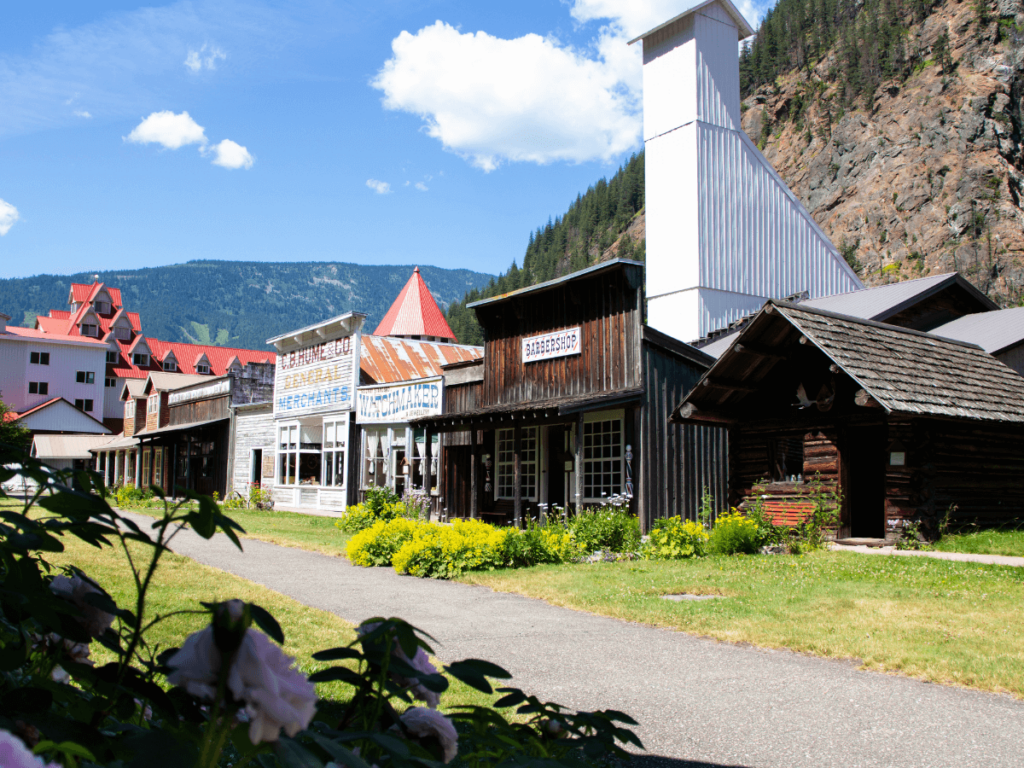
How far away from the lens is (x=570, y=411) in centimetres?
1575

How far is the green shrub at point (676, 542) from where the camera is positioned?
1285cm

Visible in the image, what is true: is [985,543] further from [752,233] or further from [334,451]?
[334,451]

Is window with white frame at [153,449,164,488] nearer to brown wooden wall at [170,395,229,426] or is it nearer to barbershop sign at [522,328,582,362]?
brown wooden wall at [170,395,229,426]

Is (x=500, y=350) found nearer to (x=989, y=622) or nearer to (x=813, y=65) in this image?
(x=989, y=622)

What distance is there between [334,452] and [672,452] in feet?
43.4

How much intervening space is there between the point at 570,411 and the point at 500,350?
473 centimetres

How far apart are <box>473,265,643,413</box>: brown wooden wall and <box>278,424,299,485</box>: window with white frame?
10.8 metres

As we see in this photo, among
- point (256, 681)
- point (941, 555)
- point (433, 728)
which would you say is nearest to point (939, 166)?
point (941, 555)

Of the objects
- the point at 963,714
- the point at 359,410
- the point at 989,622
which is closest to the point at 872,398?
the point at 989,622

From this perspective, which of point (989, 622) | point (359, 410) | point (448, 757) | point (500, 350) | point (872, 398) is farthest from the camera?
point (359, 410)

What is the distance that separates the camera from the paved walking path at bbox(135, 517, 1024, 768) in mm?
4289

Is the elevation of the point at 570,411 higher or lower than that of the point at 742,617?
higher

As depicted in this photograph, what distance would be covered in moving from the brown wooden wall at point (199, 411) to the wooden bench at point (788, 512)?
24945 millimetres

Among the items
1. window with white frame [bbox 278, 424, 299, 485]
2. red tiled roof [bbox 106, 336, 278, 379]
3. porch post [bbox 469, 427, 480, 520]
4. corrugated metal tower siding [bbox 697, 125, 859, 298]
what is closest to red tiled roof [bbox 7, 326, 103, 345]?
red tiled roof [bbox 106, 336, 278, 379]
